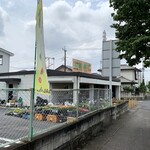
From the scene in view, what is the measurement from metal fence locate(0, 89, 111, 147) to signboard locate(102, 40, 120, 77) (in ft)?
17.7

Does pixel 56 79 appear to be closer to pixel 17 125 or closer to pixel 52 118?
pixel 52 118

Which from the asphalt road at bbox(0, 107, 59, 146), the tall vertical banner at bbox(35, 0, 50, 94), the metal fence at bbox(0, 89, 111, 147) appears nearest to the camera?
the tall vertical banner at bbox(35, 0, 50, 94)

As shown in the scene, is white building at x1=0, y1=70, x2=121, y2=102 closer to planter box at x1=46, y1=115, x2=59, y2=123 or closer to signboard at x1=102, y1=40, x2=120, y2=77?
signboard at x1=102, y1=40, x2=120, y2=77

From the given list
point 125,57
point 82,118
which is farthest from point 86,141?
point 125,57

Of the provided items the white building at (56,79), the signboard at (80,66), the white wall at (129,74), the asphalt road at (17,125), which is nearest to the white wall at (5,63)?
the white building at (56,79)

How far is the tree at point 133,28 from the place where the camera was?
965 cm

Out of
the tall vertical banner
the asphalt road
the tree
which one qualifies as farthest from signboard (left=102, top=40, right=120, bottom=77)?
the tall vertical banner

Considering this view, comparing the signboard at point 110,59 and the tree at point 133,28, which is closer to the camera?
the tree at point 133,28

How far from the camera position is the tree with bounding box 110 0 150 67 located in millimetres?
9646

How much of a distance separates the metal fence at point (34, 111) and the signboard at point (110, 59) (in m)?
5.39

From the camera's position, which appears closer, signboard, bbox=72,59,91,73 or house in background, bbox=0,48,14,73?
house in background, bbox=0,48,14,73

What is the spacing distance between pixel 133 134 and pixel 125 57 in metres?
3.60

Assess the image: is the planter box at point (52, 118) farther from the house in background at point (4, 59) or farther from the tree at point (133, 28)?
the house in background at point (4, 59)

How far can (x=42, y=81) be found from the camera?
4402mm
